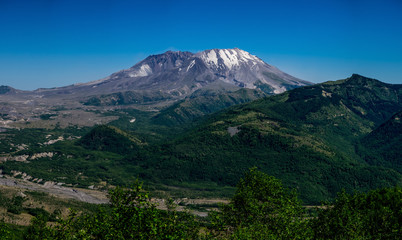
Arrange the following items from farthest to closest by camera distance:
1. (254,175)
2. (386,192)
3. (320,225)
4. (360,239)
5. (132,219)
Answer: (386,192) < (254,175) < (320,225) < (360,239) < (132,219)

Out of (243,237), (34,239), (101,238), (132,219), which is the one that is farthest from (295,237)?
(34,239)

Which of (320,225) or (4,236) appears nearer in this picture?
(4,236)

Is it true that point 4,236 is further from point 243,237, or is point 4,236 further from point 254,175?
point 254,175

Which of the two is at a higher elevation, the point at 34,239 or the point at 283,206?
the point at 283,206

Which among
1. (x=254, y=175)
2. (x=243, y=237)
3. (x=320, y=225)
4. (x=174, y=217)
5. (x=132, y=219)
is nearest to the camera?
(x=132, y=219)

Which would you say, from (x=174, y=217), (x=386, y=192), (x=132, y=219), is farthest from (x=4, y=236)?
(x=386, y=192)

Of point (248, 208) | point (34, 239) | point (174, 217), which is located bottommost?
point (34, 239)

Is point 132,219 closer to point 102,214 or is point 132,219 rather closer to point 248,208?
point 102,214
